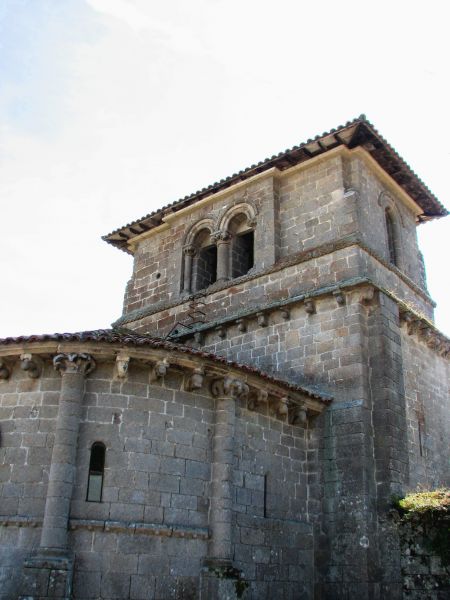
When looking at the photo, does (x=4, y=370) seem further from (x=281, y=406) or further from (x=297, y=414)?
(x=297, y=414)

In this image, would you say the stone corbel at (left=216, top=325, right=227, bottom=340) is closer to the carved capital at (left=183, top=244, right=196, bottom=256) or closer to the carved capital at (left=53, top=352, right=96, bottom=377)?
the carved capital at (left=183, top=244, right=196, bottom=256)

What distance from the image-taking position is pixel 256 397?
1188 centimetres

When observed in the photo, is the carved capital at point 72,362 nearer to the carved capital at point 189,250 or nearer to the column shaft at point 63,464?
the column shaft at point 63,464

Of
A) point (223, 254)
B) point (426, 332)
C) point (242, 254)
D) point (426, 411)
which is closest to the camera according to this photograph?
point (426, 411)

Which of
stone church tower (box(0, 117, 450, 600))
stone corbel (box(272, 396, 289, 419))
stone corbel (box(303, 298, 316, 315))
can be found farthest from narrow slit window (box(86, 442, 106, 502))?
stone corbel (box(303, 298, 316, 315))

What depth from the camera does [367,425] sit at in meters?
12.5

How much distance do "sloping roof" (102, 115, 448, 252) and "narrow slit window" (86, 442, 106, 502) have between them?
8860mm

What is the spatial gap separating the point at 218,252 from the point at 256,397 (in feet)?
19.6

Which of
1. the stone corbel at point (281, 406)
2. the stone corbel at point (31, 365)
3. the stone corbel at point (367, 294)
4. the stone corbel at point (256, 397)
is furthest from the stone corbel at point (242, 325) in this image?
the stone corbel at point (31, 365)

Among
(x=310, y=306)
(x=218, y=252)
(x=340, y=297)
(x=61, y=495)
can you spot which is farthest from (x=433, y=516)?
(x=218, y=252)

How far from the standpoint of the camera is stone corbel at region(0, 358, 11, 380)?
1066 centimetres

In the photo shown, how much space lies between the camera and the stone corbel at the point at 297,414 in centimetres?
1259

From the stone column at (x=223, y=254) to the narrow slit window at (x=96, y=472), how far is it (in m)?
7.18

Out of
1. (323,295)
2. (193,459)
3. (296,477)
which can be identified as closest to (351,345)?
(323,295)
